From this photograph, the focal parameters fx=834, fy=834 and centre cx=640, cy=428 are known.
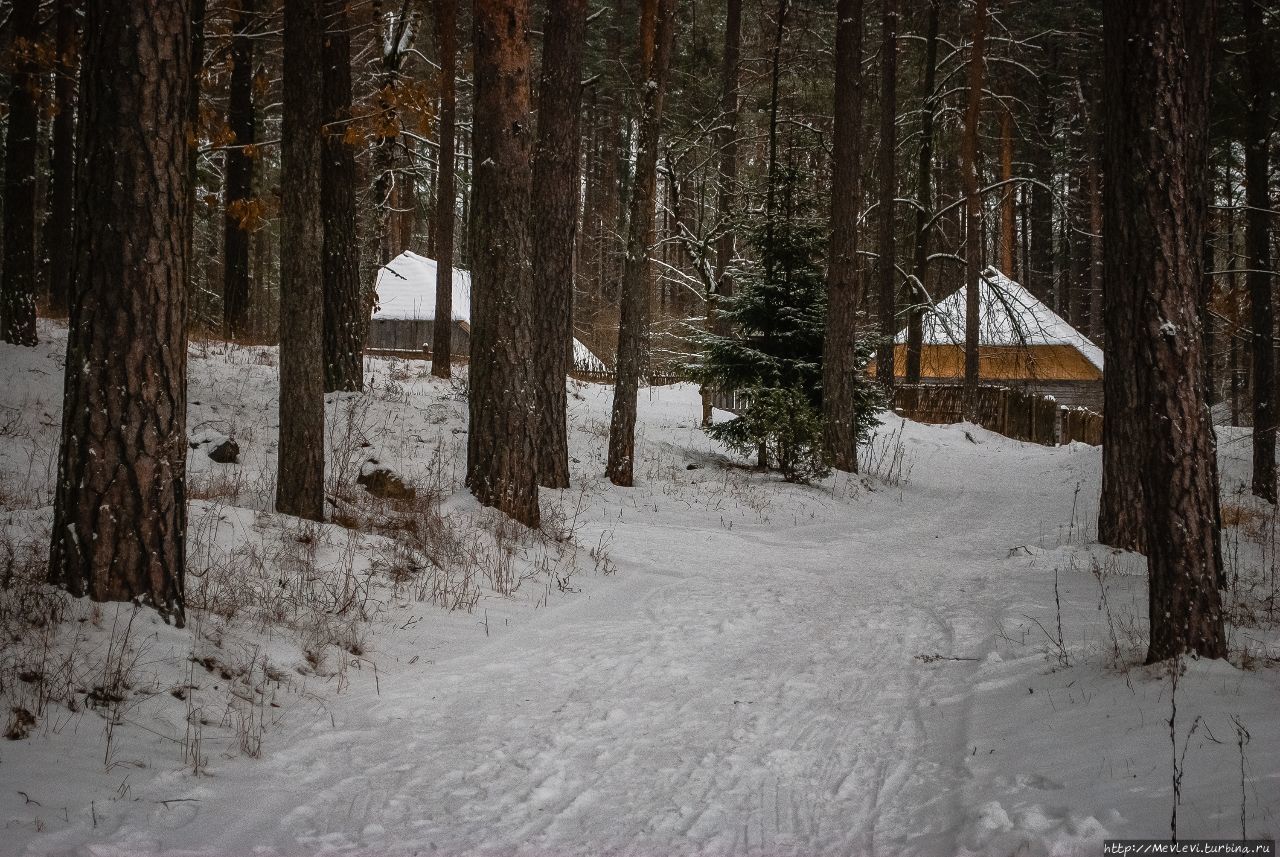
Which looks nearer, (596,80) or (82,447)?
(82,447)

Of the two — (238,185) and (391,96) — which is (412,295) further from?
(391,96)

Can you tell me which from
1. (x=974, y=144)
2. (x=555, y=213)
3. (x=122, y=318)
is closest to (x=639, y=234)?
(x=555, y=213)

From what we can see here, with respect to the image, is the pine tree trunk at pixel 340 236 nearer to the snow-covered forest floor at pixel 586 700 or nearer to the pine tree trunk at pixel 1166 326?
the snow-covered forest floor at pixel 586 700

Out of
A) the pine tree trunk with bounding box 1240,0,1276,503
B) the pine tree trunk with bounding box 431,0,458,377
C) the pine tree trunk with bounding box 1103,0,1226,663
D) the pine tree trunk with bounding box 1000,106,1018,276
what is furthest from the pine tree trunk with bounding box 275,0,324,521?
the pine tree trunk with bounding box 1000,106,1018,276

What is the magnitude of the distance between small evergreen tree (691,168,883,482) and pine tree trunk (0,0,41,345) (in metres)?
10.0

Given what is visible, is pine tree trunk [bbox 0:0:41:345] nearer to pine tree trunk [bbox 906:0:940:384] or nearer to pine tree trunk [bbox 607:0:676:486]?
pine tree trunk [bbox 607:0:676:486]

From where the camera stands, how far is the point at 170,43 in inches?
174

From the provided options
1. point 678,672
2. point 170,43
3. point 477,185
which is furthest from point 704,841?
point 477,185

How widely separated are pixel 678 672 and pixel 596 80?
9.96m

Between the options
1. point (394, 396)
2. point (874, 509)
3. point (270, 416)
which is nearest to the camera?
point (270, 416)

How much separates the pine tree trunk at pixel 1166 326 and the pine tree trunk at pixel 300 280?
6.20m

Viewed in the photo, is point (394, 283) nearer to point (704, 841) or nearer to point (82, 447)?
point (82, 447)

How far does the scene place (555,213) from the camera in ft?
35.4

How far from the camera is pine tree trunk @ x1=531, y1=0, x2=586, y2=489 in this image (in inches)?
422
